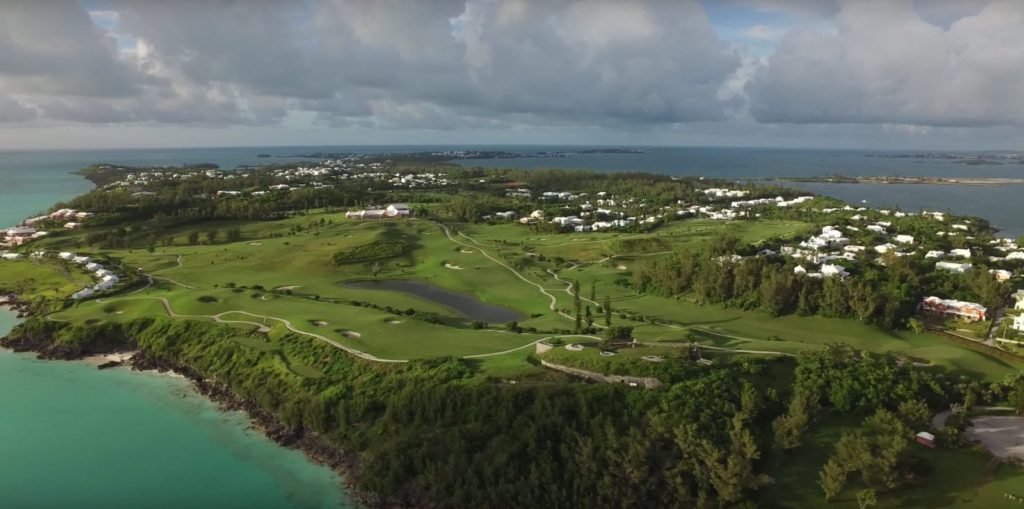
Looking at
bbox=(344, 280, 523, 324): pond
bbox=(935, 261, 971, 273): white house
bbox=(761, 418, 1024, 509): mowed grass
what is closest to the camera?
bbox=(761, 418, 1024, 509): mowed grass

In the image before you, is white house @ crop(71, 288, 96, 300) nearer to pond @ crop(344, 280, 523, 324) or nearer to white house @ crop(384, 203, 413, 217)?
pond @ crop(344, 280, 523, 324)

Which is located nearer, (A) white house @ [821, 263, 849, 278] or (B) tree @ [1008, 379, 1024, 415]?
(B) tree @ [1008, 379, 1024, 415]

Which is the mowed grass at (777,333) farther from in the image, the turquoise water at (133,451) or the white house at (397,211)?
the white house at (397,211)

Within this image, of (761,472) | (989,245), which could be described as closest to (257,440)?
(761,472)

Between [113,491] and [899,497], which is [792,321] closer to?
[899,497]

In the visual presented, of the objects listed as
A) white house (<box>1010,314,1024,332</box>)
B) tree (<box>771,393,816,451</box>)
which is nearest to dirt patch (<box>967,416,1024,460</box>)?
tree (<box>771,393,816,451</box>)

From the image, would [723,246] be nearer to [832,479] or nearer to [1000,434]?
[1000,434]
